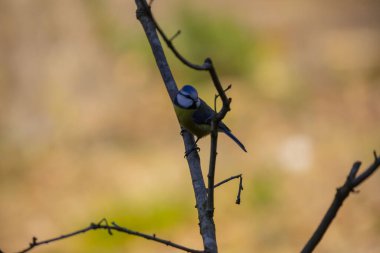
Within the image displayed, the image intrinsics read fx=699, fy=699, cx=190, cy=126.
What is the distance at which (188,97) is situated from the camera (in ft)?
12.3

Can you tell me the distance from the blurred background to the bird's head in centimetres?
372

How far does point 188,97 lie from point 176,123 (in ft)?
19.3

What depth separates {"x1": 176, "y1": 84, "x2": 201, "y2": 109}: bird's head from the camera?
359 centimetres

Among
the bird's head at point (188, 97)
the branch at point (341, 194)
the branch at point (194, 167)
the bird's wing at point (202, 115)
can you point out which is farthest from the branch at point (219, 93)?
the bird's wing at point (202, 115)

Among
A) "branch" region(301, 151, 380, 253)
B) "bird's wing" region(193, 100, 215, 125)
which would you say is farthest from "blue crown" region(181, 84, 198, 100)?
"branch" region(301, 151, 380, 253)

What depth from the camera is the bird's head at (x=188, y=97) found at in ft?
11.8

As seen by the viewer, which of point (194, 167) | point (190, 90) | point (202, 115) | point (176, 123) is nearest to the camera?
point (194, 167)

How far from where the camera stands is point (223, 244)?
7559mm

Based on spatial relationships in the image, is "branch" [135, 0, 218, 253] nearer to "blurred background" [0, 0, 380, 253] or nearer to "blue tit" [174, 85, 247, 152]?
"blue tit" [174, 85, 247, 152]

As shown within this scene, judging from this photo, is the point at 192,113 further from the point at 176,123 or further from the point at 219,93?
the point at 176,123

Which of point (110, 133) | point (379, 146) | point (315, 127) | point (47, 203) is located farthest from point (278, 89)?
point (47, 203)

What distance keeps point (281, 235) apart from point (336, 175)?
1265 mm

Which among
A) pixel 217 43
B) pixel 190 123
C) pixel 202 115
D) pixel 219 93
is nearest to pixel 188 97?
pixel 190 123

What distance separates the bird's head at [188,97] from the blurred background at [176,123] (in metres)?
3.72
